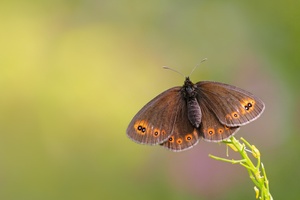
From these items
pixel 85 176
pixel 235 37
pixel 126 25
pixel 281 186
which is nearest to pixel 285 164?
pixel 281 186

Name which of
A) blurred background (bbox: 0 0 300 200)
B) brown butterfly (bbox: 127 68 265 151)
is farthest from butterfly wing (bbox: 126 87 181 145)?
blurred background (bbox: 0 0 300 200)

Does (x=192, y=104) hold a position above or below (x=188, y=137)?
above

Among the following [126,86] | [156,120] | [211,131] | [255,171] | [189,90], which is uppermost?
[126,86]

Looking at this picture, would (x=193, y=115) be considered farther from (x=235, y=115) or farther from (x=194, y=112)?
(x=235, y=115)

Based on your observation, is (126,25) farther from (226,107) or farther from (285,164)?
(226,107)

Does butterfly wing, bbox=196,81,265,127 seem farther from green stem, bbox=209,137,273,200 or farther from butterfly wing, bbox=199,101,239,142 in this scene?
green stem, bbox=209,137,273,200

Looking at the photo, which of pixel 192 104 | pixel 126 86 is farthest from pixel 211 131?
pixel 126 86

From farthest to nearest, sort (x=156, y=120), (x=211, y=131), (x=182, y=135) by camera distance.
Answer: (x=156, y=120), (x=182, y=135), (x=211, y=131)
